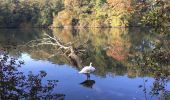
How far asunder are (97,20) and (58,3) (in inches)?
657

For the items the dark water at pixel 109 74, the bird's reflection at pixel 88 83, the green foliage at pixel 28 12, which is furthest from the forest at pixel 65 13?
the bird's reflection at pixel 88 83

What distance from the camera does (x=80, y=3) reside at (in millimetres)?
81625

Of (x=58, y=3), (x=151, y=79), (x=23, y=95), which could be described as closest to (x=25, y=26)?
(x=58, y=3)

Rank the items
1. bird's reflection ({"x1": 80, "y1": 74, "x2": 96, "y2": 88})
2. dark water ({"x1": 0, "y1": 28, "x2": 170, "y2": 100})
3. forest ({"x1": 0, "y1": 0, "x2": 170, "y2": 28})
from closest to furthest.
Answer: dark water ({"x1": 0, "y1": 28, "x2": 170, "y2": 100}) → bird's reflection ({"x1": 80, "y1": 74, "x2": 96, "y2": 88}) → forest ({"x1": 0, "y1": 0, "x2": 170, "y2": 28})

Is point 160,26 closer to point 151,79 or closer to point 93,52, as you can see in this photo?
point 151,79

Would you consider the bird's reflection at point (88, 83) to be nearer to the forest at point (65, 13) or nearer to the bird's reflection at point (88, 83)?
the bird's reflection at point (88, 83)

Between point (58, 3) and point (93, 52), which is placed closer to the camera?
point (93, 52)

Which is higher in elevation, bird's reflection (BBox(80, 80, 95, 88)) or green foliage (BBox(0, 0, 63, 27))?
green foliage (BBox(0, 0, 63, 27))

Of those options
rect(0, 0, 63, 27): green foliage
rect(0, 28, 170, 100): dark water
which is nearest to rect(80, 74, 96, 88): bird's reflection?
rect(0, 28, 170, 100): dark water

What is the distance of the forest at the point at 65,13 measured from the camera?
241 ft

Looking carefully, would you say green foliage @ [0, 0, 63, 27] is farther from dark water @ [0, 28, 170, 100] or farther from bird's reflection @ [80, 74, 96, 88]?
bird's reflection @ [80, 74, 96, 88]

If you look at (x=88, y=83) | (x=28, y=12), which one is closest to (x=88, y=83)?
(x=88, y=83)

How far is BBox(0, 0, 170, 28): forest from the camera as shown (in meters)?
73.4

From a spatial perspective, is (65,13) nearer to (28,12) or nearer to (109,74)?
(28,12)
